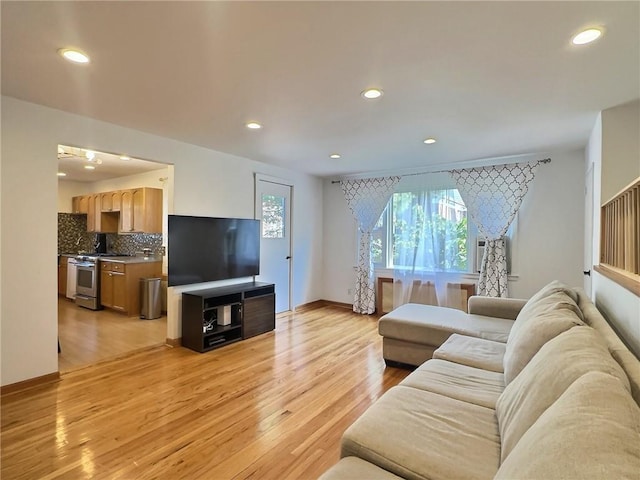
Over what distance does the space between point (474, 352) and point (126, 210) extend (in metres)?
5.77

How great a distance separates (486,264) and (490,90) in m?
2.80

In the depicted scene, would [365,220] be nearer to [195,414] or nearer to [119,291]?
[195,414]

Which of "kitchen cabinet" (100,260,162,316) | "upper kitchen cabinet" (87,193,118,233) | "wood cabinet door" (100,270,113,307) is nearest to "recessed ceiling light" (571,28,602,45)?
"kitchen cabinet" (100,260,162,316)

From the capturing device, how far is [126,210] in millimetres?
5781


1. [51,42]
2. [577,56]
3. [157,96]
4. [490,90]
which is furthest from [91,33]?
[577,56]

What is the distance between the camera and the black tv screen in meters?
3.78

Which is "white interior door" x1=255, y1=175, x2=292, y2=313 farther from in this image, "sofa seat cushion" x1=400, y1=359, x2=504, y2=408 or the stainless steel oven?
"sofa seat cushion" x1=400, y1=359, x2=504, y2=408

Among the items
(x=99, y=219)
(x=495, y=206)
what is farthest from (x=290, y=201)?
(x=99, y=219)

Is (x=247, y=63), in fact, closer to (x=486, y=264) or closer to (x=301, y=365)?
(x=301, y=365)

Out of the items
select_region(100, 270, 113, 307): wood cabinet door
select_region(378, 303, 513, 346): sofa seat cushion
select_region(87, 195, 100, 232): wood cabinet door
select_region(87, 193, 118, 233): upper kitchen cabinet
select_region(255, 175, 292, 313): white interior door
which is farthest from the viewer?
select_region(87, 195, 100, 232): wood cabinet door

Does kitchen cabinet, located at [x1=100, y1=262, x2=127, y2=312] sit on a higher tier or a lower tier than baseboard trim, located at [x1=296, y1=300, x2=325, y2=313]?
higher

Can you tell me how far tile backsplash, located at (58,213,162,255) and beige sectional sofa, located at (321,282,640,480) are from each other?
216 inches

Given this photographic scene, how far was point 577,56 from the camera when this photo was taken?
1.97 m

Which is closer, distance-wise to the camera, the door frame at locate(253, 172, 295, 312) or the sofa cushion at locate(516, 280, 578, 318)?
the sofa cushion at locate(516, 280, 578, 318)
